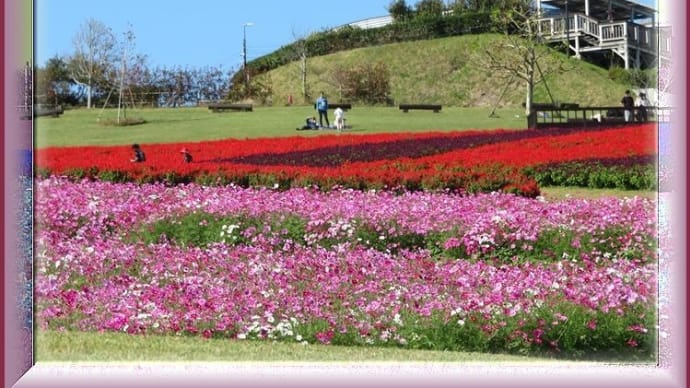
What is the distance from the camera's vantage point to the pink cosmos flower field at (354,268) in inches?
191

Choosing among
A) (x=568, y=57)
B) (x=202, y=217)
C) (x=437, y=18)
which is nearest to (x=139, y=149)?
(x=202, y=217)

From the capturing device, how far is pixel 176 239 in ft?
25.5

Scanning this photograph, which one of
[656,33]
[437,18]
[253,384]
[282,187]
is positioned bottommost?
[253,384]

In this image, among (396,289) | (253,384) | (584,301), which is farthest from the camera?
(396,289)

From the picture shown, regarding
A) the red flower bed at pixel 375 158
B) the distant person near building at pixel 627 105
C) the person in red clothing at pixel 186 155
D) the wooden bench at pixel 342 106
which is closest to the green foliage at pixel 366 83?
the wooden bench at pixel 342 106

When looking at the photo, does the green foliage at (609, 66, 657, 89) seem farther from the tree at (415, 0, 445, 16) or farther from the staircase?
the tree at (415, 0, 445, 16)

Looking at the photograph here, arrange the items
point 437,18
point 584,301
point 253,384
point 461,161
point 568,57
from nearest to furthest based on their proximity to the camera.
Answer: point 253,384 < point 584,301 < point 568,57 < point 437,18 < point 461,161

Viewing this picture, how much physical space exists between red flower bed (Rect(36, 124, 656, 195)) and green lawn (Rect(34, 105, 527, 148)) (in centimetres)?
15

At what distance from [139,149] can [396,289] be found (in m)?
5.76

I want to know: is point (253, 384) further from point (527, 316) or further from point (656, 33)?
point (656, 33)

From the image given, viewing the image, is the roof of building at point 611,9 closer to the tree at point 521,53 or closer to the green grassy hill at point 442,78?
the tree at point 521,53

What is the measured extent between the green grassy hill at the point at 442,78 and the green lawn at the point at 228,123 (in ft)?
0.89

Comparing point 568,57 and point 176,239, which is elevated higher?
point 568,57

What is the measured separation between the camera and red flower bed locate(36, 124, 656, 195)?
32.2 feet
